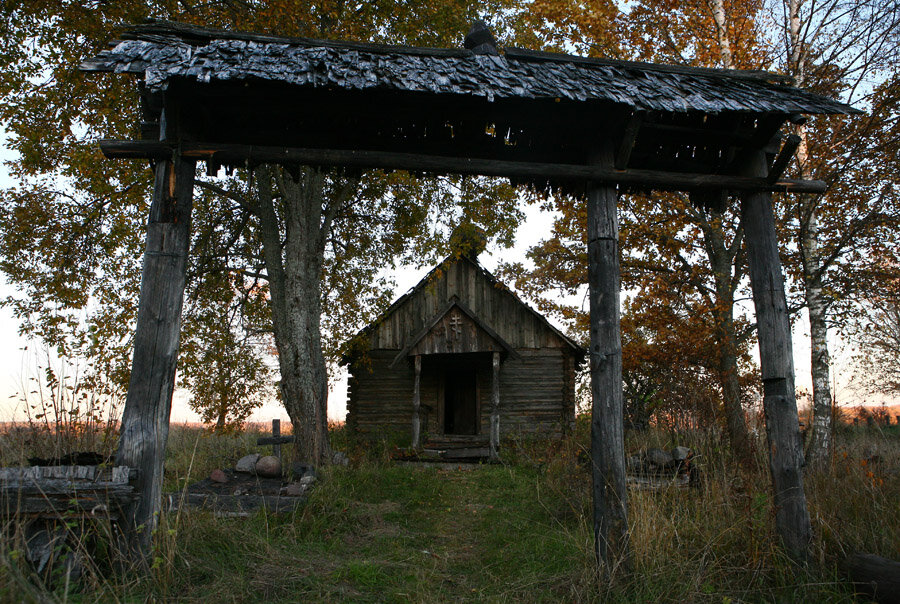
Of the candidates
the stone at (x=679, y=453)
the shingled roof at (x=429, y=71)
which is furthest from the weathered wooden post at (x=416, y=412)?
the shingled roof at (x=429, y=71)

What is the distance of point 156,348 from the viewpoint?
193 inches

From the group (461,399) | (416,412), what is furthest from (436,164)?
(461,399)

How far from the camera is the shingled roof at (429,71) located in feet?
16.0

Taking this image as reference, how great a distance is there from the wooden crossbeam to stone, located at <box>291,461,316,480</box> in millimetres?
5628

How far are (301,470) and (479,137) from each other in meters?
6.25

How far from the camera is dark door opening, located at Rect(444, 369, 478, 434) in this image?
19.2m

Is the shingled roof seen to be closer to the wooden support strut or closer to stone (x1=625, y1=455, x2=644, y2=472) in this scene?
the wooden support strut

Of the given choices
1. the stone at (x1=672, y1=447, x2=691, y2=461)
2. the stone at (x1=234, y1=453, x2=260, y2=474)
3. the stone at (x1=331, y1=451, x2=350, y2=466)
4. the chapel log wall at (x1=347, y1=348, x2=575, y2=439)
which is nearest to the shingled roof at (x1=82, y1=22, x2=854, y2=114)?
the stone at (x1=672, y1=447, x2=691, y2=461)

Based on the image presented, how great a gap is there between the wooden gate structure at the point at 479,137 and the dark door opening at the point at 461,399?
1350cm

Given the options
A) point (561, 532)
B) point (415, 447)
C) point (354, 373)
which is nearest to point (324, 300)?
point (354, 373)

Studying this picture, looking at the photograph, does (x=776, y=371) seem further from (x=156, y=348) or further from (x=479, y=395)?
(x=479, y=395)

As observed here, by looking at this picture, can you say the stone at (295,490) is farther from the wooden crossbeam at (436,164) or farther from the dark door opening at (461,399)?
the dark door opening at (461,399)

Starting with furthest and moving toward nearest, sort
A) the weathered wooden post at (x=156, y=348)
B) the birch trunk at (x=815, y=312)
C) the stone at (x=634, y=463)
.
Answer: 1. the birch trunk at (x=815, y=312)
2. the stone at (x=634, y=463)
3. the weathered wooden post at (x=156, y=348)

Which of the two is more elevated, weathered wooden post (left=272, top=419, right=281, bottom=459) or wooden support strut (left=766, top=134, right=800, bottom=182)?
wooden support strut (left=766, top=134, right=800, bottom=182)
